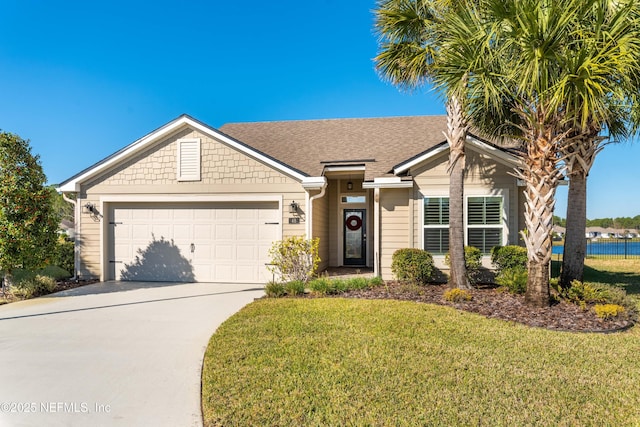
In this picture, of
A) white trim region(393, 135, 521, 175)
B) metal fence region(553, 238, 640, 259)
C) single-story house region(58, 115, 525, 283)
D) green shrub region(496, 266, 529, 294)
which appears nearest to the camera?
green shrub region(496, 266, 529, 294)

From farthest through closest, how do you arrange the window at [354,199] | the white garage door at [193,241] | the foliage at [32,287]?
1. the window at [354,199]
2. the white garage door at [193,241]
3. the foliage at [32,287]

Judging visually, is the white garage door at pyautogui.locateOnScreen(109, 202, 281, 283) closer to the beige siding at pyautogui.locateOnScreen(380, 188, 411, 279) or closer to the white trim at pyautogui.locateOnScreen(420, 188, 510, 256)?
the beige siding at pyautogui.locateOnScreen(380, 188, 411, 279)

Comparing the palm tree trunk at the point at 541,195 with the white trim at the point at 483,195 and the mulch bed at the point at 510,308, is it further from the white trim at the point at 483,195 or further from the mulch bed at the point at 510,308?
the white trim at the point at 483,195

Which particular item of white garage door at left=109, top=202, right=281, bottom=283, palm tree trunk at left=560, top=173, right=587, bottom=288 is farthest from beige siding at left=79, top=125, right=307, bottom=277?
palm tree trunk at left=560, top=173, right=587, bottom=288

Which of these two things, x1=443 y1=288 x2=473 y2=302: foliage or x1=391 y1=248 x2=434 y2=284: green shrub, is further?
x1=391 y1=248 x2=434 y2=284: green shrub

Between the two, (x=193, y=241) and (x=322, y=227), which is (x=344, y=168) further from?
(x=193, y=241)

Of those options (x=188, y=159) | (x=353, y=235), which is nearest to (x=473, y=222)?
(x=353, y=235)

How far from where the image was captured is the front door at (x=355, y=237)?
Result: 13.5 m

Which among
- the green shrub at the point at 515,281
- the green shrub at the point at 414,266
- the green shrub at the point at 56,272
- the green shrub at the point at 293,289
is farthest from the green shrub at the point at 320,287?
the green shrub at the point at 56,272

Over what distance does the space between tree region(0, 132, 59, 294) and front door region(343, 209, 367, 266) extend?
9319 millimetres

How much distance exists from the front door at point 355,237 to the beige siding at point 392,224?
3317 millimetres

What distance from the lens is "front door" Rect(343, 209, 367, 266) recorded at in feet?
44.4

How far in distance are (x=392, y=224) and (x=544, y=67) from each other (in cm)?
536

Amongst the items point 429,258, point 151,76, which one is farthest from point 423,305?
point 151,76
